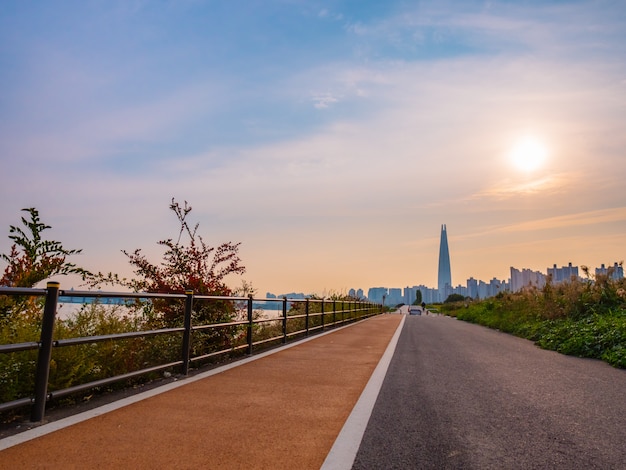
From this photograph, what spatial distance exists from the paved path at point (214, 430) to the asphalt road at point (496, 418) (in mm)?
518

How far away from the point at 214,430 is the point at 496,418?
118 inches

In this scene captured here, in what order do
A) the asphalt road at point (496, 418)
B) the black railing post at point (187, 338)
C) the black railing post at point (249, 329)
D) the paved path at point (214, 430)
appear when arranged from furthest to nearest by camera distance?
1. the black railing post at point (249, 329)
2. the black railing post at point (187, 338)
3. the asphalt road at point (496, 418)
4. the paved path at point (214, 430)

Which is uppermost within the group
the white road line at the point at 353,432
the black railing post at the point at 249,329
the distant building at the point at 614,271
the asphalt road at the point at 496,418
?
the distant building at the point at 614,271

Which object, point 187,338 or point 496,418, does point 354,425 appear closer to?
point 496,418

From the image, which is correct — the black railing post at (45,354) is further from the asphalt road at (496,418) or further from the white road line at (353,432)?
the asphalt road at (496,418)

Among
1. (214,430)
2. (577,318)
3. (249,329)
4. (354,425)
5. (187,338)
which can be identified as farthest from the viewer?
(577,318)

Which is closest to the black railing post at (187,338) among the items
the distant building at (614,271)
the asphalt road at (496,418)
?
the asphalt road at (496,418)

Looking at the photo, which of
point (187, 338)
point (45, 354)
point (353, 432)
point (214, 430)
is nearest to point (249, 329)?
point (187, 338)

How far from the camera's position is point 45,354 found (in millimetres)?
4660

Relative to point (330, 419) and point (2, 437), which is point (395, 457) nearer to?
point (330, 419)

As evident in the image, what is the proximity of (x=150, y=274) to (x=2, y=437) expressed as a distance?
5.85 metres

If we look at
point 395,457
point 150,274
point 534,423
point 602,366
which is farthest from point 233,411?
point 602,366

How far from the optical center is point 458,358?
33.1 ft

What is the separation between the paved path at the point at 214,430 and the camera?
11.6ft
